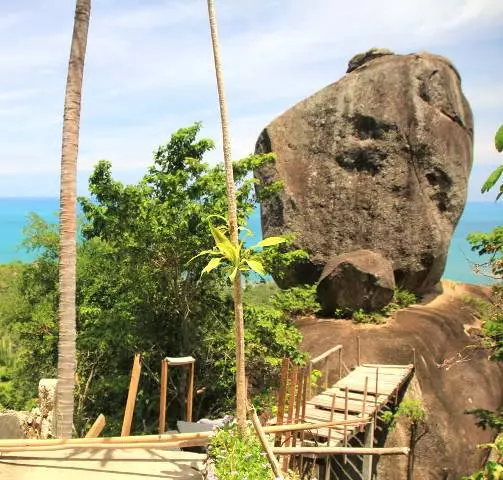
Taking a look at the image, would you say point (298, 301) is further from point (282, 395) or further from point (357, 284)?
point (282, 395)

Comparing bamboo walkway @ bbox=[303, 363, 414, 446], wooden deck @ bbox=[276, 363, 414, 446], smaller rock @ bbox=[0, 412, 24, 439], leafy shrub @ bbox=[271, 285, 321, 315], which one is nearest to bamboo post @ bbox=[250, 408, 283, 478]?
wooden deck @ bbox=[276, 363, 414, 446]

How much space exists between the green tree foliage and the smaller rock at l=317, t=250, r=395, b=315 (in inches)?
245

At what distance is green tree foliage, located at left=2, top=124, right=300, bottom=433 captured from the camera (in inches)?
379

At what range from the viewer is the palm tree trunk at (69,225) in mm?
6609

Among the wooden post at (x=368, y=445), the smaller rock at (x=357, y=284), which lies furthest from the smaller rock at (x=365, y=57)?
the wooden post at (x=368, y=445)

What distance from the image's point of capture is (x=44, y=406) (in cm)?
807

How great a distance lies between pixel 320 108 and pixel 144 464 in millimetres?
15964

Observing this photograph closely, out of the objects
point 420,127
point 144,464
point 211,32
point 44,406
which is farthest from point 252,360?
point 420,127

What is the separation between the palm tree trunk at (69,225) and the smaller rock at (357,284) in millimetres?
11161

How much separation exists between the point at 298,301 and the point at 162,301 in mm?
7499

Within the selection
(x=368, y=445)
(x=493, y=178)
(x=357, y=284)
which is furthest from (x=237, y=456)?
(x=357, y=284)

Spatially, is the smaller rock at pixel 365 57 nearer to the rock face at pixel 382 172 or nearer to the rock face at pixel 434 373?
the rock face at pixel 382 172

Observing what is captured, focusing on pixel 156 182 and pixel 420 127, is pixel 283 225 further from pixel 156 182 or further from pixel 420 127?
pixel 156 182

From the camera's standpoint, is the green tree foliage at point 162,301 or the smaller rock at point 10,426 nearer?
the smaller rock at point 10,426
